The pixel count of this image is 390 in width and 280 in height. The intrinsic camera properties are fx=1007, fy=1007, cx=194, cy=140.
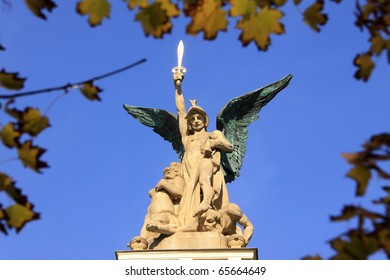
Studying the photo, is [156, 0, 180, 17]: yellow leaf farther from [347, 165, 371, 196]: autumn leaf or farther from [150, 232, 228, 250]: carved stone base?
[150, 232, 228, 250]: carved stone base

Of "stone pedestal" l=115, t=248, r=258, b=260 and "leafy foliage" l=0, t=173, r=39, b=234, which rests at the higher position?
"stone pedestal" l=115, t=248, r=258, b=260

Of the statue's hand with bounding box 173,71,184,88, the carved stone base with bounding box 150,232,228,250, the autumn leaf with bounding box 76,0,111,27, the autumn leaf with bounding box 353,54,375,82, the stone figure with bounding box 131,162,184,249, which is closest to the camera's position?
the autumn leaf with bounding box 76,0,111,27

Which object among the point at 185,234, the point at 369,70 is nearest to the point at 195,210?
the point at 185,234

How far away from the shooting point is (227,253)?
20.2 metres

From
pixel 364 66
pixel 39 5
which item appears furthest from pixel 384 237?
pixel 39 5

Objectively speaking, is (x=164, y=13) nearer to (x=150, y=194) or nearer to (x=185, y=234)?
(x=185, y=234)

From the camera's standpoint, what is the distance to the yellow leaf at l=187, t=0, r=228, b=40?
6.60 meters

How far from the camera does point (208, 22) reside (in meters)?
6.62

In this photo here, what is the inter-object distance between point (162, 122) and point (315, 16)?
18.3m

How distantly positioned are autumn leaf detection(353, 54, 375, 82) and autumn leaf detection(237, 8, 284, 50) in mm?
621

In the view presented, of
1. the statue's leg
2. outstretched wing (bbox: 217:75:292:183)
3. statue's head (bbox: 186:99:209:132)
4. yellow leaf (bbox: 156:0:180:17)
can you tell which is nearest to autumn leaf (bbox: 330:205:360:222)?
yellow leaf (bbox: 156:0:180:17)

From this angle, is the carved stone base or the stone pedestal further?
the carved stone base
